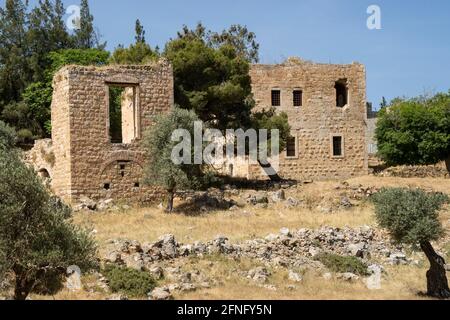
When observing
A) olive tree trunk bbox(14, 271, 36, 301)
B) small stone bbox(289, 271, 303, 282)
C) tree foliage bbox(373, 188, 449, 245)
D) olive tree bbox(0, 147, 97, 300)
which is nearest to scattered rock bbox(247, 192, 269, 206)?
small stone bbox(289, 271, 303, 282)

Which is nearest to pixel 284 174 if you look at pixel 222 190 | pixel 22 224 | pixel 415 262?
pixel 222 190

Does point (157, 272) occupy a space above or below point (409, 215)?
below

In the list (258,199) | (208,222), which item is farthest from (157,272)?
(258,199)

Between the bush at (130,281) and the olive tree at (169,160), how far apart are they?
26.8 ft

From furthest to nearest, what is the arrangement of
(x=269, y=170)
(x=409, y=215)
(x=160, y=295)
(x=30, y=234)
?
(x=269, y=170), (x=409, y=215), (x=160, y=295), (x=30, y=234)

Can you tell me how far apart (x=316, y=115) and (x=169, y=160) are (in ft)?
50.9

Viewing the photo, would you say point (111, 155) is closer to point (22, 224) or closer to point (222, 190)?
point (222, 190)

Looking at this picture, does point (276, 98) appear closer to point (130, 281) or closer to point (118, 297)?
point (130, 281)

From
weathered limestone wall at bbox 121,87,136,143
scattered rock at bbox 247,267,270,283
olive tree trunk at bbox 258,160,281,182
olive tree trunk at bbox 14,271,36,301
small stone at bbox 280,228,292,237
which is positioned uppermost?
weathered limestone wall at bbox 121,87,136,143

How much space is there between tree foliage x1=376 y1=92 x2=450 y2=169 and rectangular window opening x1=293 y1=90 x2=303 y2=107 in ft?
18.3

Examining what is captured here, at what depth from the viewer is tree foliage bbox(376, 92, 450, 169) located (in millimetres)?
39594

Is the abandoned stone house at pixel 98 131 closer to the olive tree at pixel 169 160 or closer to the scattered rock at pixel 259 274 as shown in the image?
the olive tree at pixel 169 160

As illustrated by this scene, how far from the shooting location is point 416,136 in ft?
132

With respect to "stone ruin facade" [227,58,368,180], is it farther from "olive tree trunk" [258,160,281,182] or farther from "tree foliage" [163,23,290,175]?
"tree foliage" [163,23,290,175]
